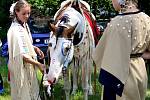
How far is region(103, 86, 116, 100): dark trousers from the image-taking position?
3.62 metres

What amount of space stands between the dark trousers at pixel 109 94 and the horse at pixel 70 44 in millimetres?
788

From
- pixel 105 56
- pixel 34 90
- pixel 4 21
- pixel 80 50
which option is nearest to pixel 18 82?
pixel 34 90

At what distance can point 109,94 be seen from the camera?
144 inches

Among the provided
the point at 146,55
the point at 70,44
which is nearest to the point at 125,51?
the point at 146,55

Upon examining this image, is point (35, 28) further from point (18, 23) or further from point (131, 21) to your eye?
point (131, 21)

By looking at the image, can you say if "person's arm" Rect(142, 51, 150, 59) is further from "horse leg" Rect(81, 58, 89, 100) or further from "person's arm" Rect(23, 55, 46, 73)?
"horse leg" Rect(81, 58, 89, 100)

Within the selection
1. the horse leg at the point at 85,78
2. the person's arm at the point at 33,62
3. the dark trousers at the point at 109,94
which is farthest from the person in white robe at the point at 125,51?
the horse leg at the point at 85,78

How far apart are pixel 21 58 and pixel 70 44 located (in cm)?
62

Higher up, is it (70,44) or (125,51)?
(125,51)

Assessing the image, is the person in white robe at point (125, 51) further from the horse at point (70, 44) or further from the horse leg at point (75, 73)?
the horse leg at point (75, 73)

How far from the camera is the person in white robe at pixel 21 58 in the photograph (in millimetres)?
4871

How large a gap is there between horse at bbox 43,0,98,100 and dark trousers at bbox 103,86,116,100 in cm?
79

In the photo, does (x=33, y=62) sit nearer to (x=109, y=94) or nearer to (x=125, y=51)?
(x=109, y=94)

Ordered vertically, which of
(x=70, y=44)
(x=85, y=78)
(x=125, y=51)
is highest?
(x=125, y=51)
